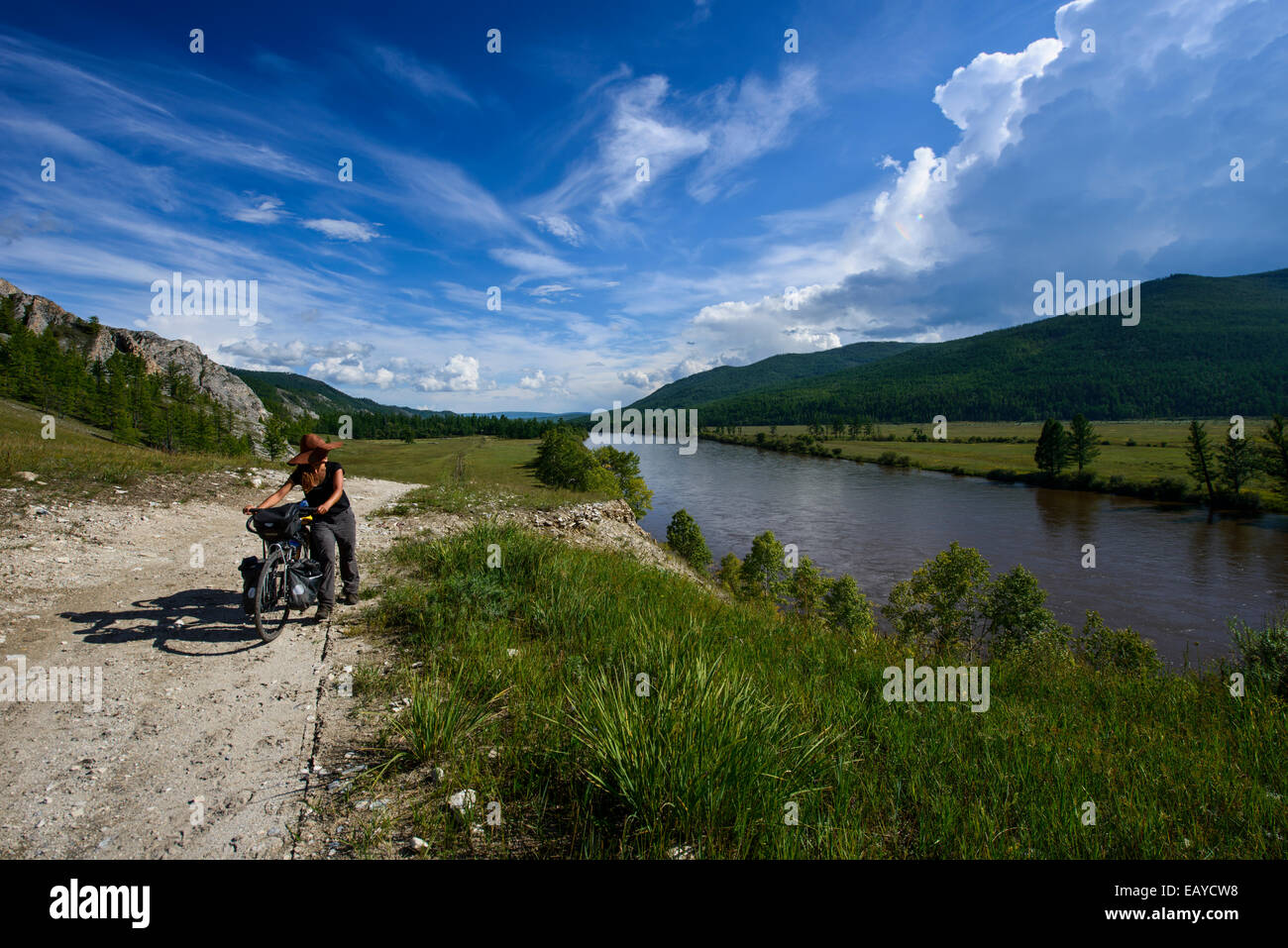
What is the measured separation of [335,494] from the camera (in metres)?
6.64

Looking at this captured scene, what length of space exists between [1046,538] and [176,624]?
212 feet

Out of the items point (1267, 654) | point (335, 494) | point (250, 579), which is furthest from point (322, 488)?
point (1267, 654)

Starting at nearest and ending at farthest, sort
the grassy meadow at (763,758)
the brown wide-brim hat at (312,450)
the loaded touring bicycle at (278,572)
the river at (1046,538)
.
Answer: the grassy meadow at (763,758), the loaded touring bicycle at (278,572), the brown wide-brim hat at (312,450), the river at (1046,538)

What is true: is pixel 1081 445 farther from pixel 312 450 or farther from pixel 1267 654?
pixel 312 450

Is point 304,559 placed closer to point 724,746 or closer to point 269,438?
point 724,746

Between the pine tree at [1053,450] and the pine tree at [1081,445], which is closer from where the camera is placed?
the pine tree at [1081,445]

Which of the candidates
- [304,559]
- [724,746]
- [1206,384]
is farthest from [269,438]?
[1206,384]

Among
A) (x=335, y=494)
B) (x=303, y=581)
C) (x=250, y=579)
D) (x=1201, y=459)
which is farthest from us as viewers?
(x=1201, y=459)

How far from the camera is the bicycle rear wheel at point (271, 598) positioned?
5703mm

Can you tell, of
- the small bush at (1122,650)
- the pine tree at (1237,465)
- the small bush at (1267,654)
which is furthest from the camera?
the pine tree at (1237,465)

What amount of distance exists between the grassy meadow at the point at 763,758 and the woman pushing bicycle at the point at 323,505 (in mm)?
1219

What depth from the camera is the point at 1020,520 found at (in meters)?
58.4

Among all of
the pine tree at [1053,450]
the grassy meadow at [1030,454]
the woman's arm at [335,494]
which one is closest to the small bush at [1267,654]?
the woman's arm at [335,494]

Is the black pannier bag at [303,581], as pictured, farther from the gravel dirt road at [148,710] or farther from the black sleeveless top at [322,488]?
the black sleeveless top at [322,488]
